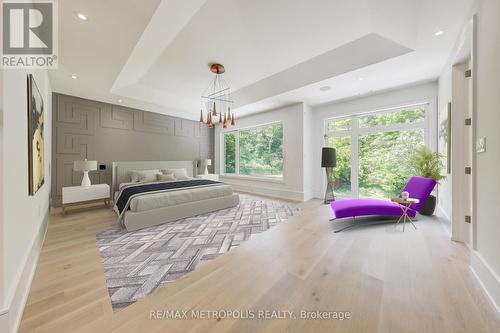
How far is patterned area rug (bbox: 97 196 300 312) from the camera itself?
1.72 metres

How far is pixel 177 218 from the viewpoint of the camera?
349 centimetres

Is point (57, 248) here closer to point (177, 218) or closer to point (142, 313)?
point (177, 218)

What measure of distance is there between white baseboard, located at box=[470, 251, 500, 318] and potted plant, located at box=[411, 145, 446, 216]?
2115 mm

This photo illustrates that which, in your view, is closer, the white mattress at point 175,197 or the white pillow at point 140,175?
the white mattress at point 175,197

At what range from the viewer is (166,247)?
2414 mm

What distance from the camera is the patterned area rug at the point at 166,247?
172cm

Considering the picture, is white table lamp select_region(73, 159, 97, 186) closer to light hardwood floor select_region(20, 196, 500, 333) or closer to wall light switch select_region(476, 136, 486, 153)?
light hardwood floor select_region(20, 196, 500, 333)

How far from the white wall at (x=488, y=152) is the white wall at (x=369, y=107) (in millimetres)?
2495

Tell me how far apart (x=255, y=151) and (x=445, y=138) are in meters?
4.66

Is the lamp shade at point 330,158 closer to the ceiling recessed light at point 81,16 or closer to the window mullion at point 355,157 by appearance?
the window mullion at point 355,157

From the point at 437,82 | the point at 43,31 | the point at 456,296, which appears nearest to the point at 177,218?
the point at 43,31

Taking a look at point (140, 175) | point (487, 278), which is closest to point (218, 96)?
point (140, 175)

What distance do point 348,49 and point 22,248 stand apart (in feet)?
15.6

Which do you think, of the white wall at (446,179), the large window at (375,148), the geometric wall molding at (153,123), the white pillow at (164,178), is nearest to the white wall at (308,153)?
the large window at (375,148)
